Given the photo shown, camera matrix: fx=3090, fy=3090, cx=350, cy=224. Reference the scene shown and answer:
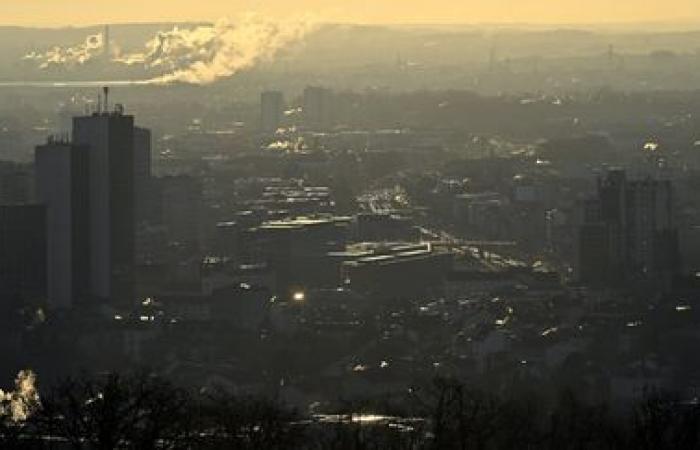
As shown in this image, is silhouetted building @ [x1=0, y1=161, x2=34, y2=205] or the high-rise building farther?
silhouetted building @ [x1=0, y1=161, x2=34, y2=205]

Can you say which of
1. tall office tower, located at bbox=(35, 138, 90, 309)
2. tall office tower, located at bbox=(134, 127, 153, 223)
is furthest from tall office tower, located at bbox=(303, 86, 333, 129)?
tall office tower, located at bbox=(35, 138, 90, 309)

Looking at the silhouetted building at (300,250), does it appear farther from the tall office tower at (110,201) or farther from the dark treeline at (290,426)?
the dark treeline at (290,426)

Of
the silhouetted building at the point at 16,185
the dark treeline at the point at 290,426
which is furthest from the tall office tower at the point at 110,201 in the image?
the dark treeline at the point at 290,426

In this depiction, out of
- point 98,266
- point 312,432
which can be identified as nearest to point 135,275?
point 98,266

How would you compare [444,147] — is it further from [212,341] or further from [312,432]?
[312,432]

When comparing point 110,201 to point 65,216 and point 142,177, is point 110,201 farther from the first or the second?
point 142,177

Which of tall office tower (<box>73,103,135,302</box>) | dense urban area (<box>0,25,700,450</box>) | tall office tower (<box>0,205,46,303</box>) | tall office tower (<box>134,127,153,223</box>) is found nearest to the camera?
dense urban area (<box>0,25,700,450</box>)

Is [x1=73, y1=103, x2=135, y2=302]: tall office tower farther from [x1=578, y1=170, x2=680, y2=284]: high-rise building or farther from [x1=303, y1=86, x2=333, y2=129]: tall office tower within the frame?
[x1=303, y1=86, x2=333, y2=129]: tall office tower

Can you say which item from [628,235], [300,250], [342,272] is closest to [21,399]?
[342,272]
